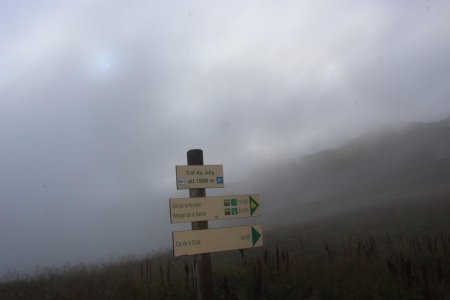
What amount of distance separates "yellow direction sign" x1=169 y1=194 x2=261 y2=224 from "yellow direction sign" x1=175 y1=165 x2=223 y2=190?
22 cm

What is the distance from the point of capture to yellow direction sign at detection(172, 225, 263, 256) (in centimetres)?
693

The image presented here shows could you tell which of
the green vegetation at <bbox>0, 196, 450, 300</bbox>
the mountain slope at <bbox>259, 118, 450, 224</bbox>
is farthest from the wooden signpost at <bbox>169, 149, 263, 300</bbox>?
the mountain slope at <bbox>259, 118, 450, 224</bbox>

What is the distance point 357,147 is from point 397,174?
40560mm

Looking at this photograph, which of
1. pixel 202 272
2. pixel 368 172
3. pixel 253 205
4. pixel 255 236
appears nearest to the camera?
pixel 202 272

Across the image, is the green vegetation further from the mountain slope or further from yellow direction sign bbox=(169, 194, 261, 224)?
the mountain slope

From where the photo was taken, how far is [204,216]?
23.6 ft

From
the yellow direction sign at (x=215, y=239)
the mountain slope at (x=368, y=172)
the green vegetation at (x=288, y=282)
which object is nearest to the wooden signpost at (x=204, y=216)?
the yellow direction sign at (x=215, y=239)

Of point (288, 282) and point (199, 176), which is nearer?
point (199, 176)

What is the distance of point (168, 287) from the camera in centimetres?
818

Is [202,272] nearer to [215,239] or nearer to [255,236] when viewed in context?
[215,239]

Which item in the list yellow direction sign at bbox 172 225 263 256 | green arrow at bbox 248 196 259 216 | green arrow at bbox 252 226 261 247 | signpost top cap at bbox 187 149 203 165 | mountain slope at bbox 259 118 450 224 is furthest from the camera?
mountain slope at bbox 259 118 450 224

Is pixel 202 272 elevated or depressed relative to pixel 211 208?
depressed

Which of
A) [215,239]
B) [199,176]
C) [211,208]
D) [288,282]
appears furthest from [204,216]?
[288,282]

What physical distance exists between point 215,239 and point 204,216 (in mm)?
397
